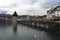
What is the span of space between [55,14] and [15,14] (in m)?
20.8

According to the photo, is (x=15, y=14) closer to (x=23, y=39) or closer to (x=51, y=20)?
(x=51, y=20)

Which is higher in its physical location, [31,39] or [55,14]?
[55,14]

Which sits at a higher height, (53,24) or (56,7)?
(56,7)

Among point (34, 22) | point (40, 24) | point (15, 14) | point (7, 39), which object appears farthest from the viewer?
point (15, 14)

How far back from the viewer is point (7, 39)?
2058cm

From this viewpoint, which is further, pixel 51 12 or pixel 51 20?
pixel 51 12

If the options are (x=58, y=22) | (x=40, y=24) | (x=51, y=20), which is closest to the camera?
(x=58, y=22)

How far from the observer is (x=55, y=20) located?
36.0 meters

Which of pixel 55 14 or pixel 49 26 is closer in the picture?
pixel 49 26

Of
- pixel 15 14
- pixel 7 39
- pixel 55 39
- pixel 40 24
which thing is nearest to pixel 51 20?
pixel 40 24

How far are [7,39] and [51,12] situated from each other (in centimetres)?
2450

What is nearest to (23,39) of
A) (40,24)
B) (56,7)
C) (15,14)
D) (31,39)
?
(31,39)

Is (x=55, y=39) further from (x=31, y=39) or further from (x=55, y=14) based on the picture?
(x=55, y=14)

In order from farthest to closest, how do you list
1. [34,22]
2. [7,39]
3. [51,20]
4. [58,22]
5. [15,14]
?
[15,14], [34,22], [51,20], [58,22], [7,39]
